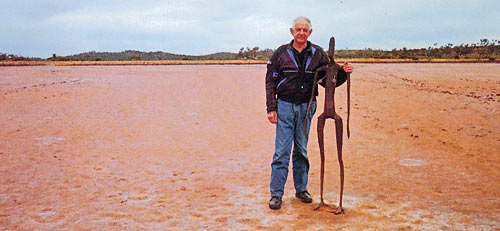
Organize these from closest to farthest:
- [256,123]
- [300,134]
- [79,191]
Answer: [300,134] < [79,191] < [256,123]

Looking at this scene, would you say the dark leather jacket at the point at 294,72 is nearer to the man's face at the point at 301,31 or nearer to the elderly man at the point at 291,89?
the elderly man at the point at 291,89

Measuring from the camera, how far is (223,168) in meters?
7.11

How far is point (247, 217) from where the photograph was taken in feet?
15.8

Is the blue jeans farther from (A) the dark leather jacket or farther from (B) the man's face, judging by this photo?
(B) the man's face

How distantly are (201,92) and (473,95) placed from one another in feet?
30.4

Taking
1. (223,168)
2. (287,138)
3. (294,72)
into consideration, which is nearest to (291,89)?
(294,72)

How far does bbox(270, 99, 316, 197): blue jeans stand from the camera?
4.91 metres

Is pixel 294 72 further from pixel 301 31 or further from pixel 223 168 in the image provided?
pixel 223 168

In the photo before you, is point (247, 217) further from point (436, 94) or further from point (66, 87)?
point (66, 87)

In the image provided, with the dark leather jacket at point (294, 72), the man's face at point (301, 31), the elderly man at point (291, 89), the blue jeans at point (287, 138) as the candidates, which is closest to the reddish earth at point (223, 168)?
the blue jeans at point (287, 138)

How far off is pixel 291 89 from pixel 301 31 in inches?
22.0

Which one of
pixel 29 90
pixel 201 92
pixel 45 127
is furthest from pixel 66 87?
pixel 45 127

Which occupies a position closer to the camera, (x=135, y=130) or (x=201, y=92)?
(x=135, y=130)

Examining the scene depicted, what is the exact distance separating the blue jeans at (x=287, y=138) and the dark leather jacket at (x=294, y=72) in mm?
99
